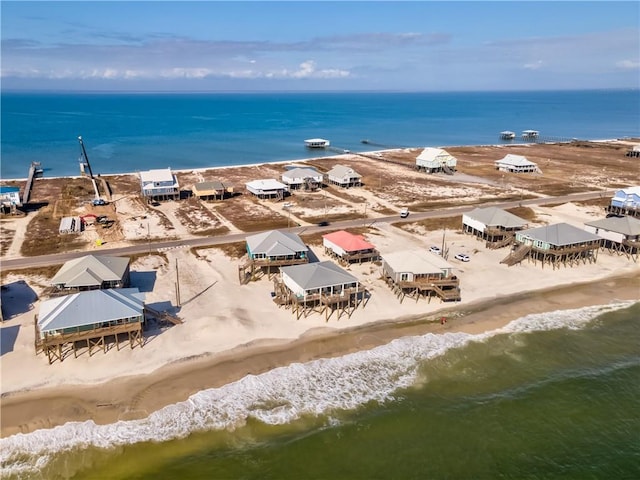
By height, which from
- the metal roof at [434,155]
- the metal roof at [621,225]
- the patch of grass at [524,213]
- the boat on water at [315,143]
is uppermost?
the boat on water at [315,143]

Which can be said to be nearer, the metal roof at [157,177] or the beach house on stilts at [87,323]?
the beach house on stilts at [87,323]

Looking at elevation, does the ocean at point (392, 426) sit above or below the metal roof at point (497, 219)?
below

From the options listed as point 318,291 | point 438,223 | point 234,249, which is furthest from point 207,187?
point 318,291

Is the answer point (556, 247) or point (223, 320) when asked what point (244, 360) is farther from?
point (556, 247)

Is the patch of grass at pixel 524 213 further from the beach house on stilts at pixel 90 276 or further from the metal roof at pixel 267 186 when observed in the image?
the beach house on stilts at pixel 90 276

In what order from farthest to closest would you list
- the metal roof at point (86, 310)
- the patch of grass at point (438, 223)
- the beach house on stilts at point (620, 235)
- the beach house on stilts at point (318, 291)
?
the patch of grass at point (438, 223), the beach house on stilts at point (620, 235), the beach house on stilts at point (318, 291), the metal roof at point (86, 310)

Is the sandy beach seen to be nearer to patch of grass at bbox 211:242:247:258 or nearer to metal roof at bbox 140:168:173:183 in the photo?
patch of grass at bbox 211:242:247:258

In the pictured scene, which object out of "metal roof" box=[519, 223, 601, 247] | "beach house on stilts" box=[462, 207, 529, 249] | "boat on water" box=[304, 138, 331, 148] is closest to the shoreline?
"metal roof" box=[519, 223, 601, 247]

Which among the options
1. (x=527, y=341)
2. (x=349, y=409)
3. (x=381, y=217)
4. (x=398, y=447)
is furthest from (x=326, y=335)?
(x=381, y=217)

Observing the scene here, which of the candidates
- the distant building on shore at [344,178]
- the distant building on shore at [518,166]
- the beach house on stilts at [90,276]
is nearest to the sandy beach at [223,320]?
the beach house on stilts at [90,276]
